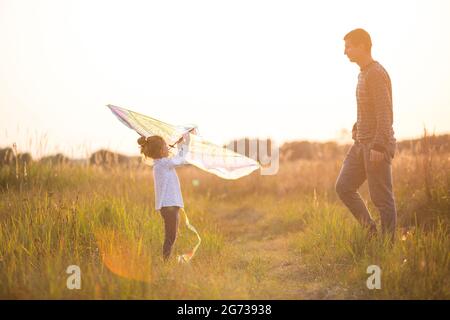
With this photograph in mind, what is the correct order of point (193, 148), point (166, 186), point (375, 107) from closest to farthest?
point (375, 107) < point (166, 186) < point (193, 148)

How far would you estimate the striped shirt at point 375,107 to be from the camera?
483 cm

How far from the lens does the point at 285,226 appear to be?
7906 millimetres

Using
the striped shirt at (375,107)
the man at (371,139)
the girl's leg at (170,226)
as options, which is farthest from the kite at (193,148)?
the striped shirt at (375,107)

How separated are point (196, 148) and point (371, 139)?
2.11m

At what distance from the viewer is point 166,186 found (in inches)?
206

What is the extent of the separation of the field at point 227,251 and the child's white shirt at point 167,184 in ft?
1.88

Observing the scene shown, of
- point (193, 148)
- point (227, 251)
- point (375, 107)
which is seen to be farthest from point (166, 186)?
point (375, 107)

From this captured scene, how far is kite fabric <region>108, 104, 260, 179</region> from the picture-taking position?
5449 mm

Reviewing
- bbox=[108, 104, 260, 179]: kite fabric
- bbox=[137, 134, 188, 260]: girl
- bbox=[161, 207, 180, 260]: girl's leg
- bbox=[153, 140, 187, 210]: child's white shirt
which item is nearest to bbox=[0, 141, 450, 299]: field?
bbox=[161, 207, 180, 260]: girl's leg

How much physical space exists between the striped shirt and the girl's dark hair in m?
2.15

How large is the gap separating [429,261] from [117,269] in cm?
285

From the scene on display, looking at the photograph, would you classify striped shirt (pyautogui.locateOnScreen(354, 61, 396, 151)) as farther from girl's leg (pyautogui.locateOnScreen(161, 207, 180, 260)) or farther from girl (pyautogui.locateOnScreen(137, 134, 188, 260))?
girl's leg (pyautogui.locateOnScreen(161, 207, 180, 260))

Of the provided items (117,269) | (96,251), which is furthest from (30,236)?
(117,269)

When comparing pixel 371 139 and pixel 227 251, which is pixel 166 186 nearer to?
pixel 227 251
